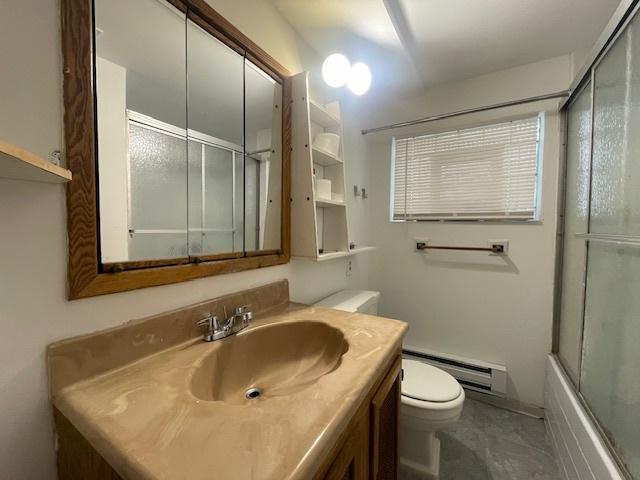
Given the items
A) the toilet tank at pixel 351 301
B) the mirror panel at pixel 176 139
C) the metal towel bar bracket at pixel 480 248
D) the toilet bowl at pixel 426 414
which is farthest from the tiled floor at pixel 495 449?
the mirror panel at pixel 176 139

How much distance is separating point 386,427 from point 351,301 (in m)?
0.69

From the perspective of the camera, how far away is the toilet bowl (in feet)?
3.84

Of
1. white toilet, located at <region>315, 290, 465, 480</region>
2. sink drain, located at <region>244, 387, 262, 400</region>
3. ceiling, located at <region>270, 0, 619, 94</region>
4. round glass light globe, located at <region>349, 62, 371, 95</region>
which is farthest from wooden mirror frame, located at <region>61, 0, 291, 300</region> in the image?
round glass light globe, located at <region>349, 62, 371, 95</region>

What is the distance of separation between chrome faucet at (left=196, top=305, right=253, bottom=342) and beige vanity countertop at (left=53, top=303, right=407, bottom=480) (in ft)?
0.44

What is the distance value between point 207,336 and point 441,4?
165 centimetres

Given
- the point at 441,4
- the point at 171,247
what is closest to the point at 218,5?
the point at 171,247

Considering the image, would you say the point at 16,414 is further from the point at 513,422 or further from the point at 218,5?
the point at 513,422

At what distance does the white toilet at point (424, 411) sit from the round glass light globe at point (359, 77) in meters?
1.19

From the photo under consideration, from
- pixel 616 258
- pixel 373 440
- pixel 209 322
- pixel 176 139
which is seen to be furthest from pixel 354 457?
pixel 616 258

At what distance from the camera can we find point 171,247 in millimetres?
826

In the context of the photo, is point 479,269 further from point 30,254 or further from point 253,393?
point 30,254

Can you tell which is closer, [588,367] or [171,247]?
[171,247]

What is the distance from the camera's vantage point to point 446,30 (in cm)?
135

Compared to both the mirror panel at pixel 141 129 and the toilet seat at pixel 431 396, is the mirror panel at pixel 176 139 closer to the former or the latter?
the mirror panel at pixel 141 129
